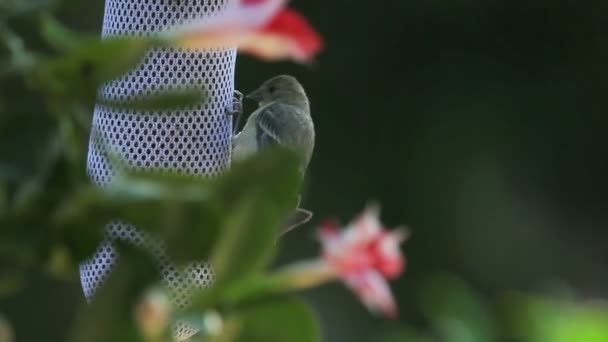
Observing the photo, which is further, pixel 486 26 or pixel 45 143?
pixel 486 26

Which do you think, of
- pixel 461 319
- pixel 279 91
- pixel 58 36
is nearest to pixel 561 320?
pixel 461 319

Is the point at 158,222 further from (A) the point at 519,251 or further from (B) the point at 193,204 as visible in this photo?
(A) the point at 519,251

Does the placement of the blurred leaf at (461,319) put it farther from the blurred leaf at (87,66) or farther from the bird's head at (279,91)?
the bird's head at (279,91)

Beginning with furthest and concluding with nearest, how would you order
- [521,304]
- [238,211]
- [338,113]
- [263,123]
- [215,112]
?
1. [338,113]
2. [263,123]
3. [215,112]
4. [521,304]
5. [238,211]

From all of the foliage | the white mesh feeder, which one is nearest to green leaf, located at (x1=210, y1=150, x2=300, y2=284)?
the foliage

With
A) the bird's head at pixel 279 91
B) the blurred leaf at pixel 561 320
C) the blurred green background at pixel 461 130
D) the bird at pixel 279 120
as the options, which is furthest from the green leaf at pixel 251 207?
the blurred green background at pixel 461 130

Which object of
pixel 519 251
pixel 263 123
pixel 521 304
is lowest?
pixel 519 251

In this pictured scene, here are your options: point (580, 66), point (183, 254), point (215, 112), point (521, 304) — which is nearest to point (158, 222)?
point (183, 254)
